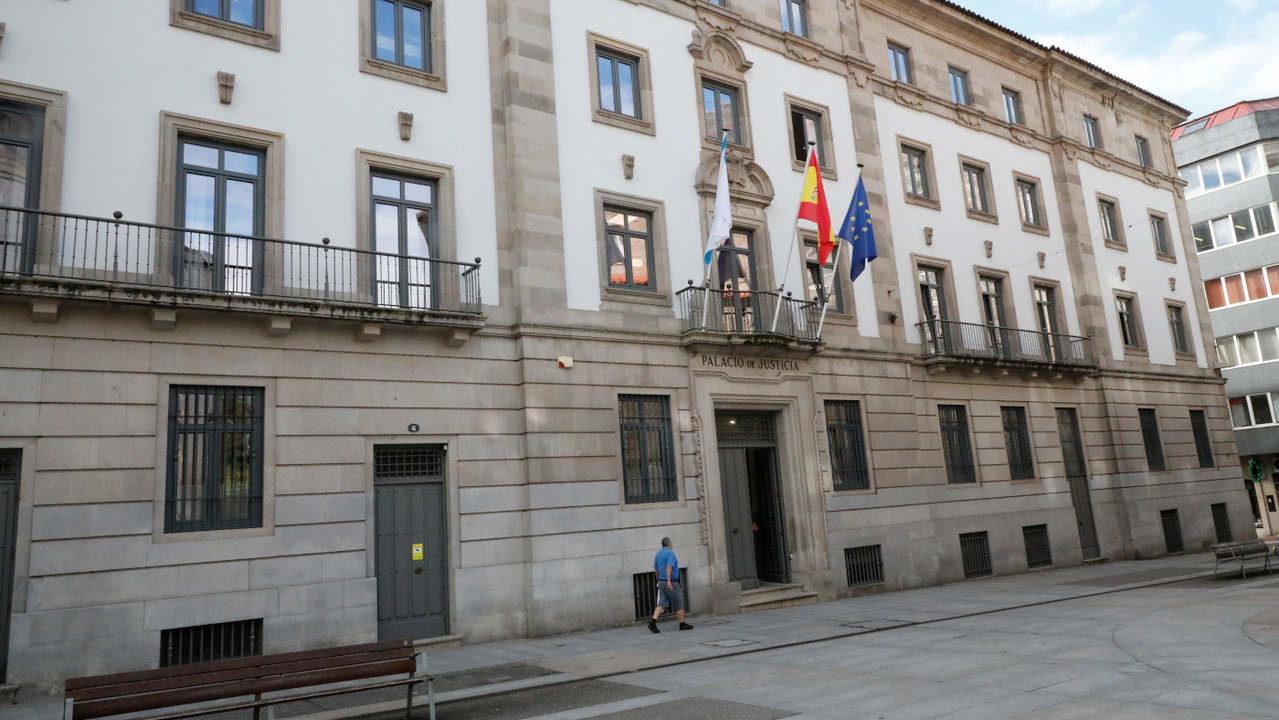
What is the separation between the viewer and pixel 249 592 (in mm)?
13070

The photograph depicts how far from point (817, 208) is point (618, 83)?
5234mm

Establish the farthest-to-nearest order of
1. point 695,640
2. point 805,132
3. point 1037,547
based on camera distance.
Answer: point 1037,547 < point 805,132 < point 695,640

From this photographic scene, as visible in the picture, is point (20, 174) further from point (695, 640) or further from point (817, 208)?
point (817, 208)

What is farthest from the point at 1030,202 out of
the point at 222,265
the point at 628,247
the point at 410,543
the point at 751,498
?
the point at 222,265

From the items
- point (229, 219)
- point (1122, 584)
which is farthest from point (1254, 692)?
point (229, 219)

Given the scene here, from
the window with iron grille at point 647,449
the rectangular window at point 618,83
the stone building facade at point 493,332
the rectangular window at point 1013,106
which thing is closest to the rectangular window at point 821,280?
the stone building facade at point 493,332

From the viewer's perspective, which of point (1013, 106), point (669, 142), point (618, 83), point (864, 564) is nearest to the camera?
point (618, 83)

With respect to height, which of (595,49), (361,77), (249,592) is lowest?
(249,592)

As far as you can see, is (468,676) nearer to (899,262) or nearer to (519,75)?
(519,75)

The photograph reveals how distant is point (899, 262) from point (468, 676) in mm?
16602

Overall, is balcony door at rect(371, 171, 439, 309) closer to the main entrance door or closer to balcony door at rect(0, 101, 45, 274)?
balcony door at rect(0, 101, 45, 274)

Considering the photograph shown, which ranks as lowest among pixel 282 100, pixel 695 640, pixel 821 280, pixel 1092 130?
pixel 695 640

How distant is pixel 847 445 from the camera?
21234 millimetres

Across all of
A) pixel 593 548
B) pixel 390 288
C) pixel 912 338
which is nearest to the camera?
pixel 390 288
